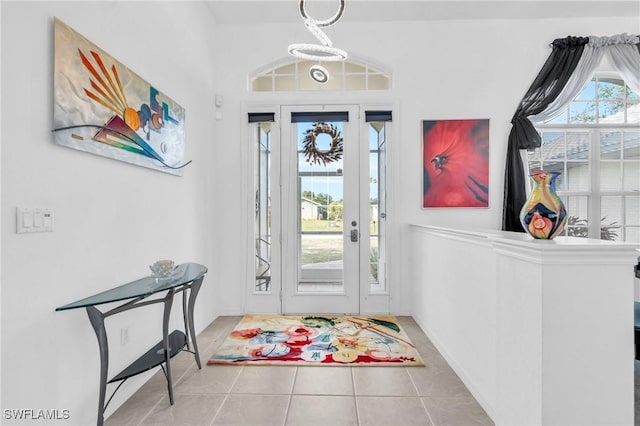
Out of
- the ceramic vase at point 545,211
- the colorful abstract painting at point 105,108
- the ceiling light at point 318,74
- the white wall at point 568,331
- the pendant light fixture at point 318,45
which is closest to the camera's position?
the white wall at point 568,331

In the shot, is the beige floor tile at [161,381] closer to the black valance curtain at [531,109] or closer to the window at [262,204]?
the window at [262,204]

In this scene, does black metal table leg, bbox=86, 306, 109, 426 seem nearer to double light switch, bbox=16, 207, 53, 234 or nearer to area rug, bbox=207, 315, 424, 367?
double light switch, bbox=16, 207, 53, 234

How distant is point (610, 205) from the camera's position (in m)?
3.62

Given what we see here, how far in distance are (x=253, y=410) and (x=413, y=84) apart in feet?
11.4

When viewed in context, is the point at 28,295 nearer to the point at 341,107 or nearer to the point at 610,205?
the point at 341,107

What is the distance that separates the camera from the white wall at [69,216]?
1337mm

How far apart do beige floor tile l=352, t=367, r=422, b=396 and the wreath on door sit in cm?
219

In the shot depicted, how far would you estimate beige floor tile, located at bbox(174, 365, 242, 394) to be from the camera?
216cm

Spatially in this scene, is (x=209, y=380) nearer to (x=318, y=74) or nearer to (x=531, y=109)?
(x=318, y=74)

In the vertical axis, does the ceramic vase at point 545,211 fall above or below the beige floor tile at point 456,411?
above

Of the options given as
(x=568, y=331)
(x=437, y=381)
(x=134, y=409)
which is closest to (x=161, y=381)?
(x=134, y=409)

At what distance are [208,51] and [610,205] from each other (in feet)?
15.8

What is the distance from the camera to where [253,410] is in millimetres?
1950

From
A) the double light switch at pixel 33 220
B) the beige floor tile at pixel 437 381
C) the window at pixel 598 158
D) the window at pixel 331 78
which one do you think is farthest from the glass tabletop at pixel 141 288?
the window at pixel 598 158
